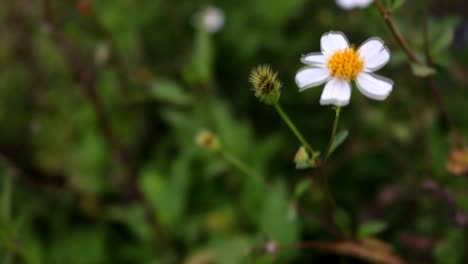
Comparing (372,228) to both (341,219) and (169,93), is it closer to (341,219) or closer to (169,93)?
(341,219)

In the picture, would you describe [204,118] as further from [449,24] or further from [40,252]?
[449,24]

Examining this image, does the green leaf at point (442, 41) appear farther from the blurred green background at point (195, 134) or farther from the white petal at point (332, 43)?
the white petal at point (332, 43)

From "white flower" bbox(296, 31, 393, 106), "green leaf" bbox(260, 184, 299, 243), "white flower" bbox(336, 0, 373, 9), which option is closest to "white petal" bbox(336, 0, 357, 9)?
"white flower" bbox(336, 0, 373, 9)

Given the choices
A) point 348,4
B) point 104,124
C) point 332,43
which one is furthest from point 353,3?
point 104,124

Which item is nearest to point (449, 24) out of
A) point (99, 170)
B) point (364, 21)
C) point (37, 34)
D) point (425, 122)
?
point (425, 122)

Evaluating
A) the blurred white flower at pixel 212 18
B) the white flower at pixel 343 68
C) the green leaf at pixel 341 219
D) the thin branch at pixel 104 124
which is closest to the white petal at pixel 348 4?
the white flower at pixel 343 68

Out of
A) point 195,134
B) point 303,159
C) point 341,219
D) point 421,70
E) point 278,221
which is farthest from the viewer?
point 195,134
